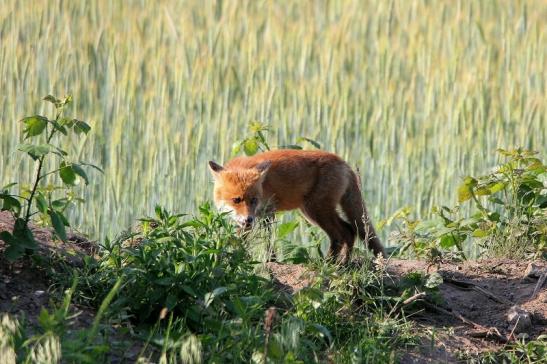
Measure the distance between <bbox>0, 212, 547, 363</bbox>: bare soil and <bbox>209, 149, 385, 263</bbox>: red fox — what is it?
24.6 inches

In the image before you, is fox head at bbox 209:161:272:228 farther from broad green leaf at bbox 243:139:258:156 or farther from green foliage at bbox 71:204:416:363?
green foliage at bbox 71:204:416:363

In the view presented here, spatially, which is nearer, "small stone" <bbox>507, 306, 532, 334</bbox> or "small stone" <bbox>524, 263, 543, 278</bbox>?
"small stone" <bbox>507, 306, 532, 334</bbox>

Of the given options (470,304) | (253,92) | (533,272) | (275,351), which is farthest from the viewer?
(253,92)

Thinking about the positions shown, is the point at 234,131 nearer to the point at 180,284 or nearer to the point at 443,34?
the point at 443,34

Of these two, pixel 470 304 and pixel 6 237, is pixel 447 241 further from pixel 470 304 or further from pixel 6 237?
pixel 6 237

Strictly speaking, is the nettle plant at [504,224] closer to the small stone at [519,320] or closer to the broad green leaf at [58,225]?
the small stone at [519,320]

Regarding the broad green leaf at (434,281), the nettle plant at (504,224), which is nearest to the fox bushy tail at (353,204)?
the nettle plant at (504,224)

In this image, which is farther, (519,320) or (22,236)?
(519,320)

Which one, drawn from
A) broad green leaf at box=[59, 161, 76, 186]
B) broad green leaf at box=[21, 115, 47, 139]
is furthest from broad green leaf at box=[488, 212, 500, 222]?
broad green leaf at box=[21, 115, 47, 139]

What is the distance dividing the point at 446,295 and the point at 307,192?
1.31m

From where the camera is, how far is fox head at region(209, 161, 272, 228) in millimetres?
5922

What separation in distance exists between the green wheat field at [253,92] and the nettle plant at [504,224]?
0.89m

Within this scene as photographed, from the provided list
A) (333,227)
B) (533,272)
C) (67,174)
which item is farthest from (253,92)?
(67,174)

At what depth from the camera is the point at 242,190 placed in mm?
5977
